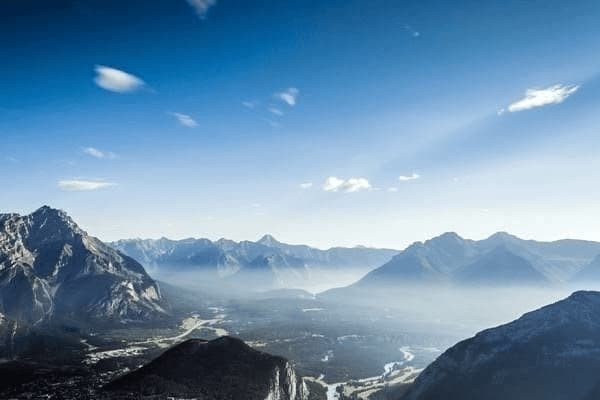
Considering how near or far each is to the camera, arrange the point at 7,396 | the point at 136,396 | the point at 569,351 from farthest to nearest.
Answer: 1. the point at 7,396
2. the point at 569,351
3. the point at 136,396

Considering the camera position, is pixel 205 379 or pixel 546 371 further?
pixel 205 379

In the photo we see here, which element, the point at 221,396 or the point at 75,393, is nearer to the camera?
the point at 221,396

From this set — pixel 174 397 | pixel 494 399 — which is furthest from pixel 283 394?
pixel 494 399

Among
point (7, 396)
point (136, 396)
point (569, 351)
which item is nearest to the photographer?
point (136, 396)

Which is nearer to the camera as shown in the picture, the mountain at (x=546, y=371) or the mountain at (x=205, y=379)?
the mountain at (x=205, y=379)

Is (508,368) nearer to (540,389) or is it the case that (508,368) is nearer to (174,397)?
(540,389)

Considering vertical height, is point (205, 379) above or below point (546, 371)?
below

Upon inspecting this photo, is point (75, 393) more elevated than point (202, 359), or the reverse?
point (202, 359)

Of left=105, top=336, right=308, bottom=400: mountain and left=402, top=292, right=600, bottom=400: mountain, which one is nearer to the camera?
left=105, top=336, right=308, bottom=400: mountain
